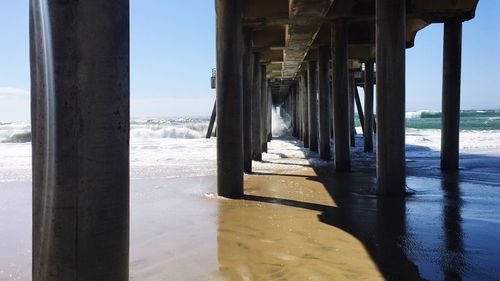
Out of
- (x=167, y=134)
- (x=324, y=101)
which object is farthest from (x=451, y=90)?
(x=167, y=134)

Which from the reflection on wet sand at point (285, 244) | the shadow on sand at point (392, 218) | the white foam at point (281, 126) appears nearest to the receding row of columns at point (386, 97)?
the shadow on sand at point (392, 218)

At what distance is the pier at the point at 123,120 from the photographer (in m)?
1.97

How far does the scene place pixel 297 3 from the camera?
7777 mm

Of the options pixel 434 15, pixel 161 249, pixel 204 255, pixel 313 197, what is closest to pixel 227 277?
pixel 204 255

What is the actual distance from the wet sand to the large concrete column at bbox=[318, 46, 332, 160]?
4.50m

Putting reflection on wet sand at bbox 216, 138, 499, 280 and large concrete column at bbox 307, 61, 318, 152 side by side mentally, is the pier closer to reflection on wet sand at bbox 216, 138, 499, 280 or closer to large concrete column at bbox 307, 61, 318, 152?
reflection on wet sand at bbox 216, 138, 499, 280

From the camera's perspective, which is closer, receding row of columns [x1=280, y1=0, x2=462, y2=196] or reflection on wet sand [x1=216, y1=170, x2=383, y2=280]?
reflection on wet sand [x1=216, y1=170, x2=383, y2=280]

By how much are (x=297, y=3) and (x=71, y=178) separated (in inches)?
260

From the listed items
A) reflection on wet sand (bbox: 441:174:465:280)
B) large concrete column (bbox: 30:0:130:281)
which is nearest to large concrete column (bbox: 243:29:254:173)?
reflection on wet sand (bbox: 441:174:465:280)

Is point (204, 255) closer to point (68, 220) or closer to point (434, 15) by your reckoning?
point (68, 220)

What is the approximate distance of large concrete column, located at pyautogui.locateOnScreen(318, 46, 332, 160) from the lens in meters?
12.0

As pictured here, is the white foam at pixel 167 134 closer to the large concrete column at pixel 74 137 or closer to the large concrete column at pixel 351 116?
the large concrete column at pixel 351 116

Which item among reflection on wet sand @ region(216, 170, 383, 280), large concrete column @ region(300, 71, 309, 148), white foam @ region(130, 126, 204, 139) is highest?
large concrete column @ region(300, 71, 309, 148)

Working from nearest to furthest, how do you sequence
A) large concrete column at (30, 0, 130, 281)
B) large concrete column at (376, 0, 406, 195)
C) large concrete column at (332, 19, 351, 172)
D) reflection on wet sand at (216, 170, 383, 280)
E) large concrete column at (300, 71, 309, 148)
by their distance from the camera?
1. large concrete column at (30, 0, 130, 281)
2. reflection on wet sand at (216, 170, 383, 280)
3. large concrete column at (376, 0, 406, 195)
4. large concrete column at (332, 19, 351, 172)
5. large concrete column at (300, 71, 309, 148)
